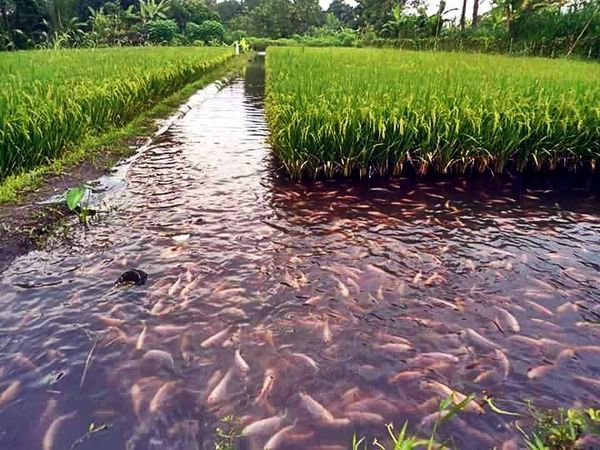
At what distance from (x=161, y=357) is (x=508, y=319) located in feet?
7.74

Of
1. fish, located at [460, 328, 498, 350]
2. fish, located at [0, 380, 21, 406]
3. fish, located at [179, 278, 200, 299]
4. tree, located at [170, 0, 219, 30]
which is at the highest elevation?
tree, located at [170, 0, 219, 30]

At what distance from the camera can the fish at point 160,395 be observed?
2.45 meters

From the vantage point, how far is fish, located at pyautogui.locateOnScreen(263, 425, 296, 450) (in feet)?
7.32

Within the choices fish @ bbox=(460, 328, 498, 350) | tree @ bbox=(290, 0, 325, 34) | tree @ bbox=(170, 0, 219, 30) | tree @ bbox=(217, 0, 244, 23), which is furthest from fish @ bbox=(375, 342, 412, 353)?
tree @ bbox=(217, 0, 244, 23)

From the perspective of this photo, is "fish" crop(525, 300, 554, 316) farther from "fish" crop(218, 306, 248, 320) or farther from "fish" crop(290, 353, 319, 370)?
"fish" crop(218, 306, 248, 320)

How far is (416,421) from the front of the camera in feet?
7.85

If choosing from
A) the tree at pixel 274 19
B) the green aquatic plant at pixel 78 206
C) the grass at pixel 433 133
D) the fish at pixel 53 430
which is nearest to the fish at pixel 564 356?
the fish at pixel 53 430

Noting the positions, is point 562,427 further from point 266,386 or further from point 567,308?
point 266,386

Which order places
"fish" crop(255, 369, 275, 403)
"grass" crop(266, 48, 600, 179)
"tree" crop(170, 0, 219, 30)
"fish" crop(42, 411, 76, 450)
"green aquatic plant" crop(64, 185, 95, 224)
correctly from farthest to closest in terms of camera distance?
"tree" crop(170, 0, 219, 30) < "grass" crop(266, 48, 600, 179) < "green aquatic plant" crop(64, 185, 95, 224) < "fish" crop(255, 369, 275, 403) < "fish" crop(42, 411, 76, 450)

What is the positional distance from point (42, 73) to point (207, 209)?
607 centimetres

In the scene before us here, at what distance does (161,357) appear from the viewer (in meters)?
2.80

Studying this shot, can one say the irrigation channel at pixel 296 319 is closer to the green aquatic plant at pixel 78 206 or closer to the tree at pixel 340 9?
the green aquatic plant at pixel 78 206

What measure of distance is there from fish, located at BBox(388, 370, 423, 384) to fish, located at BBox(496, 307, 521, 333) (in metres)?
0.88

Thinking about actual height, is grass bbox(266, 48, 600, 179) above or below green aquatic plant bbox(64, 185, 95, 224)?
above
